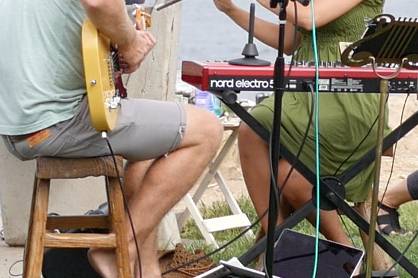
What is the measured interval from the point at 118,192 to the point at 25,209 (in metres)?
1.42

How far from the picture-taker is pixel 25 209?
472 centimetres

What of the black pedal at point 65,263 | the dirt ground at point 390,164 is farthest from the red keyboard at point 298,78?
the dirt ground at point 390,164

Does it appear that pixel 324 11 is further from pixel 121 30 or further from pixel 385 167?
pixel 385 167

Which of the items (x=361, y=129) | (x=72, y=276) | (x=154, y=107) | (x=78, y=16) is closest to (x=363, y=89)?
(x=361, y=129)

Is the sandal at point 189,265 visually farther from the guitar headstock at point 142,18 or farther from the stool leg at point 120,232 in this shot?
the guitar headstock at point 142,18

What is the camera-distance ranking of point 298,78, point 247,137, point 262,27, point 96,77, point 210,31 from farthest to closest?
1. point 210,31
2. point 262,27
3. point 247,137
4. point 298,78
5. point 96,77

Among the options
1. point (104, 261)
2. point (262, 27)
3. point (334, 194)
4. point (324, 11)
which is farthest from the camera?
point (262, 27)

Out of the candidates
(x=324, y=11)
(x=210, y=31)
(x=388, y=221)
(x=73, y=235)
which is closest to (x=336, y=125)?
(x=324, y=11)

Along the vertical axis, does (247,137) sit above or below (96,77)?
below

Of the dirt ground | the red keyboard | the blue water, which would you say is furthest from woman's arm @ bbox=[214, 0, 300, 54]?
the blue water

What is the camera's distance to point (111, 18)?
3.19 metres

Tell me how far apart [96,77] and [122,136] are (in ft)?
0.96

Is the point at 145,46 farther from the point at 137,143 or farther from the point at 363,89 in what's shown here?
the point at 363,89

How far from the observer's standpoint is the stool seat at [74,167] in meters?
3.39
